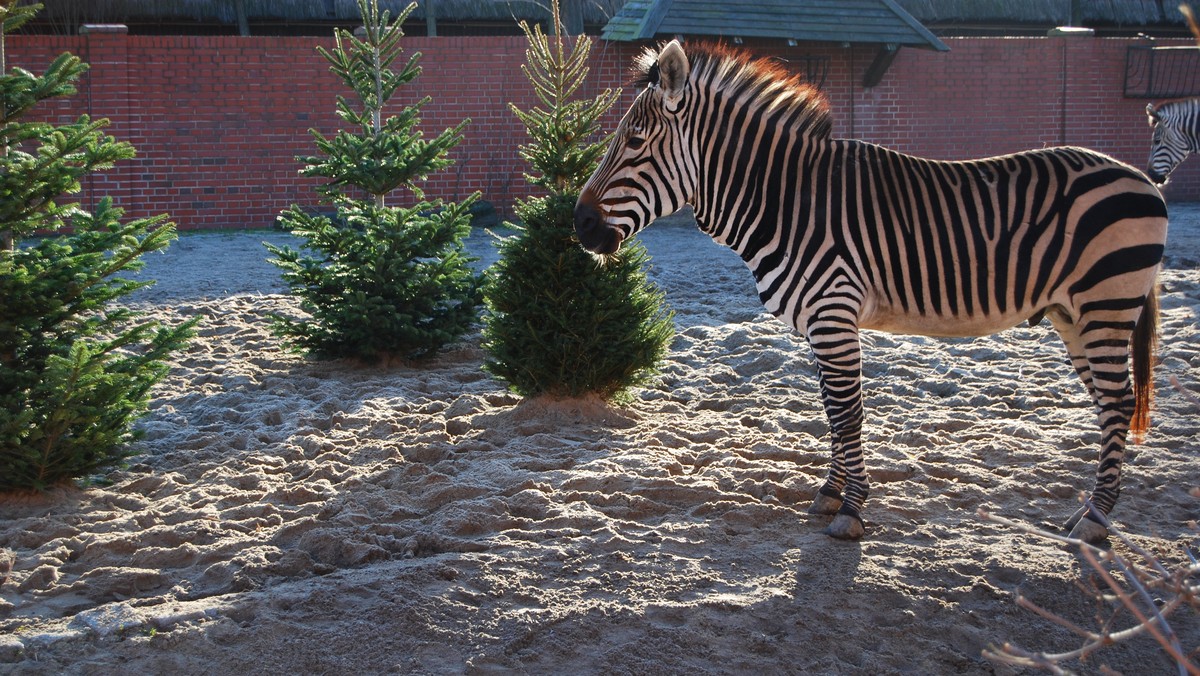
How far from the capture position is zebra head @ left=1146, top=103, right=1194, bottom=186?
15523 millimetres

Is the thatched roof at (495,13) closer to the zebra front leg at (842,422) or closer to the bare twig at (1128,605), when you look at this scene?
the zebra front leg at (842,422)

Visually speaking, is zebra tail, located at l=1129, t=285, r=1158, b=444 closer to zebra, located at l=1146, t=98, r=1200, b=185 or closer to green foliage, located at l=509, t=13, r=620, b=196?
green foliage, located at l=509, t=13, r=620, b=196

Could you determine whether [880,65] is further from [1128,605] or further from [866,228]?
[1128,605]

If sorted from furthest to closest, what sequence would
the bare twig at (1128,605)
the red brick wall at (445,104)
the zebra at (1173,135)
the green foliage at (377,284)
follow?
1. the zebra at (1173,135)
2. the red brick wall at (445,104)
3. the green foliage at (377,284)
4. the bare twig at (1128,605)

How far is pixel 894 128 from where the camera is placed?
16.5m

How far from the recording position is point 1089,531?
14.3 ft

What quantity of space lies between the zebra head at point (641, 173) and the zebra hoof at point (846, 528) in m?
1.61

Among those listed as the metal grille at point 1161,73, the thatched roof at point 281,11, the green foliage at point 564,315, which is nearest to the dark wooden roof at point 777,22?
the thatched roof at point 281,11

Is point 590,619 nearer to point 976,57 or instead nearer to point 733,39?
point 733,39

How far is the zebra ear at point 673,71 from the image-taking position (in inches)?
182

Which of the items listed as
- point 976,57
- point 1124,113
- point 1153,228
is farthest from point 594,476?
point 1124,113

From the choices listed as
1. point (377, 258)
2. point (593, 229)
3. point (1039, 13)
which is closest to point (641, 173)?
point (593, 229)

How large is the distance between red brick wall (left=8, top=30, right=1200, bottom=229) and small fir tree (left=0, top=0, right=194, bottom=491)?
27.6 ft

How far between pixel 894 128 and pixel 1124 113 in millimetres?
4323
